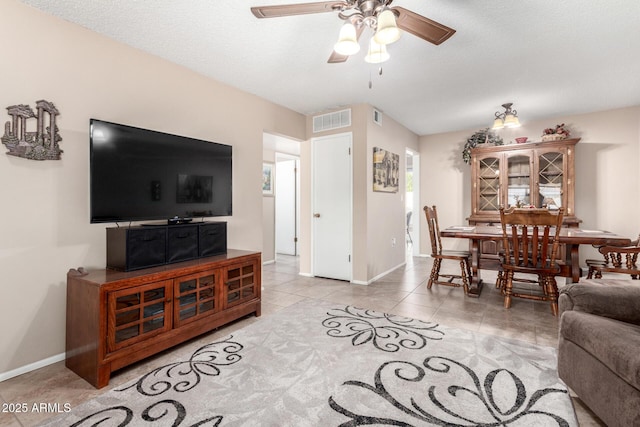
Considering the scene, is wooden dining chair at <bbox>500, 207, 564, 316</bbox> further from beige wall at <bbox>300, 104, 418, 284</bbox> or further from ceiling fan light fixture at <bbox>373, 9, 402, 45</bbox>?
ceiling fan light fixture at <bbox>373, 9, 402, 45</bbox>

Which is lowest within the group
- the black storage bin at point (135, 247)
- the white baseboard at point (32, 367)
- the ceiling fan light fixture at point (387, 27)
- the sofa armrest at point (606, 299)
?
the white baseboard at point (32, 367)

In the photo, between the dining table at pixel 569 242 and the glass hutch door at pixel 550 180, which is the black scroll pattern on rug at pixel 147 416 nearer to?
the dining table at pixel 569 242

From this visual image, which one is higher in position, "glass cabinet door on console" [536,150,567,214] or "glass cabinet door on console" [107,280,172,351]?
"glass cabinet door on console" [536,150,567,214]

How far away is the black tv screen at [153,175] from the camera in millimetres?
2084

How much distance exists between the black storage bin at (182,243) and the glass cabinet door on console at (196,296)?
0.78 ft

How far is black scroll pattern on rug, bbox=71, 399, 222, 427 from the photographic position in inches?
56.4

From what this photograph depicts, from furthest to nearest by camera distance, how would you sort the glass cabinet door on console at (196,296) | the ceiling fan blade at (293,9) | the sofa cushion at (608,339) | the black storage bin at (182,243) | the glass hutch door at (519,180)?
the glass hutch door at (519,180) < the black storage bin at (182,243) < the glass cabinet door on console at (196,296) < the ceiling fan blade at (293,9) < the sofa cushion at (608,339)

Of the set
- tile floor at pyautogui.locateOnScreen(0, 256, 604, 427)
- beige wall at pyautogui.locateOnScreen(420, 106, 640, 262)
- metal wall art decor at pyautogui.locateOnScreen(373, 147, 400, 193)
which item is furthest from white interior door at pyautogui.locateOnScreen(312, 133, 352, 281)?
beige wall at pyautogui.locateOnScreen(420, 106, 640, 262)

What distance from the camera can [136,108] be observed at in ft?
8.21

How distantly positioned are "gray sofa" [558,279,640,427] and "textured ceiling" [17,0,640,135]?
1851 millimetres

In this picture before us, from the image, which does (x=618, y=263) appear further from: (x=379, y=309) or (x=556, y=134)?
(x=379, y=309)

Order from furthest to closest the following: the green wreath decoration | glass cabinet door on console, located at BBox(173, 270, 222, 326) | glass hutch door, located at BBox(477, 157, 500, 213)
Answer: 1. the green wreath decoration
2. glass hutch door, located at BBox(477, 157, 500, 213)
3. glass cabinet door on console, located at BBox(173, 270, 222, 326)

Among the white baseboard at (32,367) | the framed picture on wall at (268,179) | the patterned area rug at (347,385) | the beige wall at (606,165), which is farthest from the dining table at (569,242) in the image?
the white baseboard at (32,367)

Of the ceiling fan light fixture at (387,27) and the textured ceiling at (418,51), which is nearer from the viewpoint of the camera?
the ceiling fan light fixture at (387,27)
